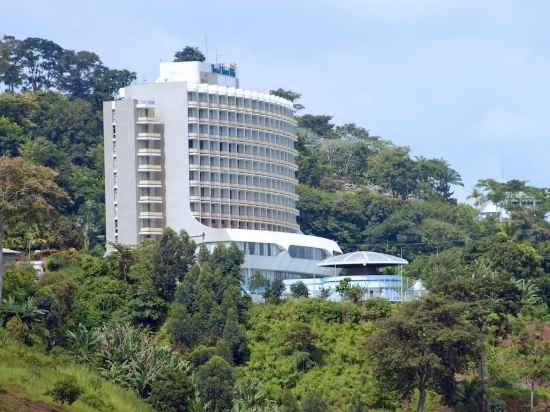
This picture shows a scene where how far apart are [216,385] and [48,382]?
12473 mm

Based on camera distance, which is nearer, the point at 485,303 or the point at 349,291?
the point at 485,303

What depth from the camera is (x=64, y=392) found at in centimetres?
9331

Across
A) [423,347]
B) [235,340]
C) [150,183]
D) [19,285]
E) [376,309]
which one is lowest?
[423,347]

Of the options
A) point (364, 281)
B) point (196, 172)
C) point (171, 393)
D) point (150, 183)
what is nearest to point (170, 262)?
point (364, 281)

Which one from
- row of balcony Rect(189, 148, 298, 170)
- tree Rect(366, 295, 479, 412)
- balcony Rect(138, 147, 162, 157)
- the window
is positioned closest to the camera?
tree Rect(366, 295, 479, 412)

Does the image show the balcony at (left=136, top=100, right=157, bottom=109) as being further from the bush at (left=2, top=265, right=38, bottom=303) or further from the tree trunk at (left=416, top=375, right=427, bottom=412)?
the tree trunk at (left=416, top=375, right=427, bottom=412)

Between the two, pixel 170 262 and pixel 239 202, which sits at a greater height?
pixel 239 202

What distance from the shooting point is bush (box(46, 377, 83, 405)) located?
9338cm

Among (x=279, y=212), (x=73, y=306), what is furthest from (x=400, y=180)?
(x=73, y=306)

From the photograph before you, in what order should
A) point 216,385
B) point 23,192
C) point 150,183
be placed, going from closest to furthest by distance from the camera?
1. point 216,385
2. point 23,192
3. point 150,183

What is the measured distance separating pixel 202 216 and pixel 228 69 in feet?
56.1

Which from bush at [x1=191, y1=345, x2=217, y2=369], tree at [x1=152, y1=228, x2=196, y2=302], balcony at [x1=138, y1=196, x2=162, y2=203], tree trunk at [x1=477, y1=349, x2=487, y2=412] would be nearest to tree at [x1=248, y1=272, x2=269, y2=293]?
tree at [x1=152, y1=228, x2=196, y2=302]

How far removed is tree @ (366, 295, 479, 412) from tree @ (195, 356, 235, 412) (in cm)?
979

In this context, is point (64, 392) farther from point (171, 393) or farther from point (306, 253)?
point (306, 253)
